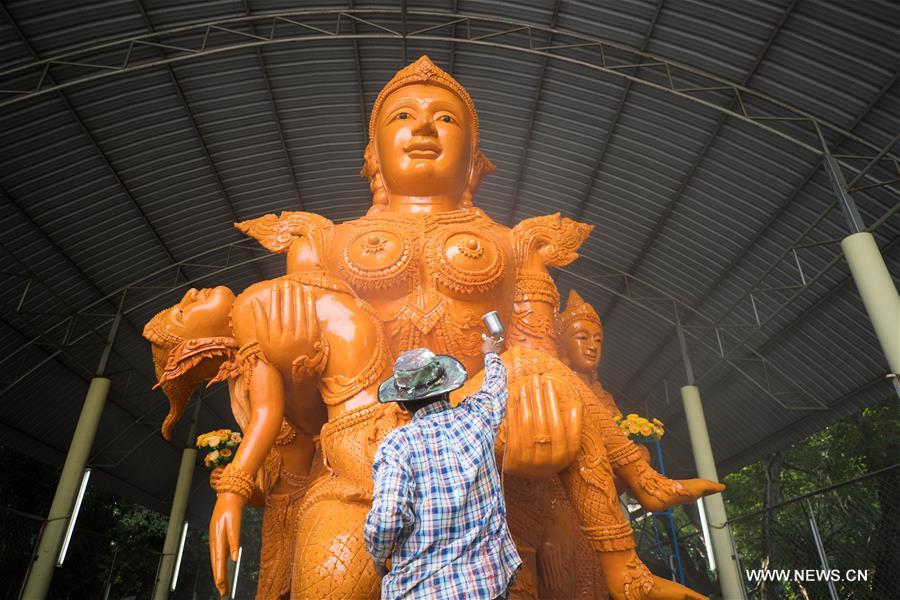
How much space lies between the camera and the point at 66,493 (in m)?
11.0

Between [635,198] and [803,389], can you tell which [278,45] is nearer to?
[635,198]

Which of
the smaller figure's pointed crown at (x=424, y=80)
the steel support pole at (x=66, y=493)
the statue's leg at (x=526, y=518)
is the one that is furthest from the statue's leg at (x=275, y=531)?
the steel support pole at (x=66, y=493)

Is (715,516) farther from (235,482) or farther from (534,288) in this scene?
(235,482)

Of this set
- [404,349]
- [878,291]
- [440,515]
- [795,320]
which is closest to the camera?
[440,515]

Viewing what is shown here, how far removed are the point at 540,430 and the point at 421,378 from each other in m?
0.86

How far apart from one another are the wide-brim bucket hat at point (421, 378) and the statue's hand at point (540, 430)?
2.15 feet

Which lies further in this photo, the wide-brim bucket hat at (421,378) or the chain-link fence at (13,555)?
the chain-link fence at (13,555)

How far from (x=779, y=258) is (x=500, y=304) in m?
8.50

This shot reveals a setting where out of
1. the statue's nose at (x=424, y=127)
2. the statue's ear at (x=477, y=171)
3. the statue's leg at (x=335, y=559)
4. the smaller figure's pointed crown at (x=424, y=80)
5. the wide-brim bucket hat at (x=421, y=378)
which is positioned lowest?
the statue's leg at (x=335, y=559)

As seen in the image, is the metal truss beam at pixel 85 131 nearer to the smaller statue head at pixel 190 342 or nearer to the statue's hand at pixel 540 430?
the smaller statue head at pixel 190 342

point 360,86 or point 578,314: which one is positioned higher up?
point 360,86

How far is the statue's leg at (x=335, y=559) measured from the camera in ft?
8.61

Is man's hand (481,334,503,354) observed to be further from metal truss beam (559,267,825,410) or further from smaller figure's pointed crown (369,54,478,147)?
metal truss beam (559,267,825,410)

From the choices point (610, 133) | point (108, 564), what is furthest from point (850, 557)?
point (108, 564)
